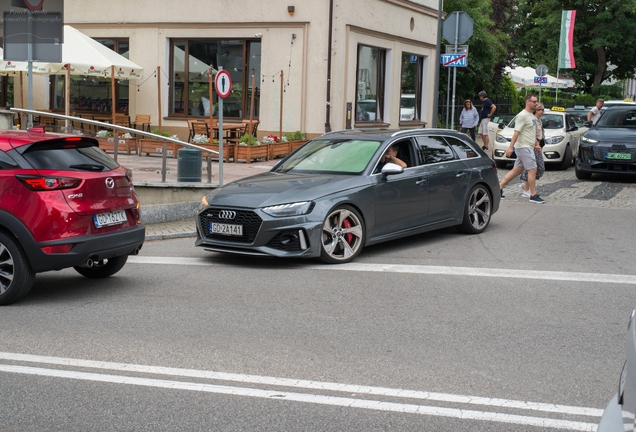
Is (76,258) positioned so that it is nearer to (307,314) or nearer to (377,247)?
(307,314)

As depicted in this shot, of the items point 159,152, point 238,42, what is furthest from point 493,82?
point 159,152

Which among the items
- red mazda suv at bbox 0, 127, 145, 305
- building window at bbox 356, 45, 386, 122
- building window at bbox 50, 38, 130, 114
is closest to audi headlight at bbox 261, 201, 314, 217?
red mazda suv at bbox 0, 127, 145, 305

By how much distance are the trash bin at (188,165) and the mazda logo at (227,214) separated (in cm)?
435

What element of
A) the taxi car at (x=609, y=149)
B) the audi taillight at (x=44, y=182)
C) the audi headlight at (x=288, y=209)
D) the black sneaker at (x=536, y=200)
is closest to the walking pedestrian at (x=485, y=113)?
the taxi car at (x=609, y=149)

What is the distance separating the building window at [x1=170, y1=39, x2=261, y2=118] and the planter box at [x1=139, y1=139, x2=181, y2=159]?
6.55 m

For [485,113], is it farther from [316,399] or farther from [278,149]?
[316,399]

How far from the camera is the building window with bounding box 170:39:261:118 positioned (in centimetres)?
2381

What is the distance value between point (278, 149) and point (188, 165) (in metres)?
8.03

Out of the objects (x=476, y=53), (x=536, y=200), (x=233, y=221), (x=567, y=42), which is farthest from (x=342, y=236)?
(x=567, y=42)

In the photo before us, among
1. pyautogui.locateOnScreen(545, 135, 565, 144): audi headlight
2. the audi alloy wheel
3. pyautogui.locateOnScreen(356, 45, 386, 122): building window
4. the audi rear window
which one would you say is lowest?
the audi alloy wheel

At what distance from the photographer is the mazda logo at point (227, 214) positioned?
9.41 m

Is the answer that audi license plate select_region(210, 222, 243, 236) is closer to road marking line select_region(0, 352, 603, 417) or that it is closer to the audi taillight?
the audi taillight

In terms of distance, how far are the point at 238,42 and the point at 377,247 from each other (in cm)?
1422

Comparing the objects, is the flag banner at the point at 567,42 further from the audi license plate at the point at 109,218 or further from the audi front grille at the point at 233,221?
the audi license plate at the point at 109,218
